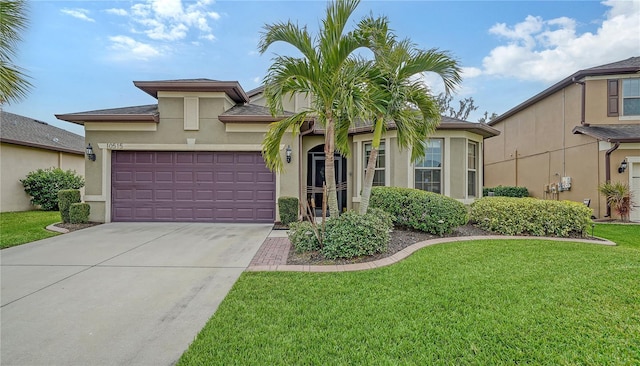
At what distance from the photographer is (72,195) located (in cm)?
852

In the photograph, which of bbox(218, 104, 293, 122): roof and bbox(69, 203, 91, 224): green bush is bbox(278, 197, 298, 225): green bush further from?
bbox(69, 203, 91, 224): green bush

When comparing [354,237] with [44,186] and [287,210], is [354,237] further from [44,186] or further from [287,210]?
[44,186]

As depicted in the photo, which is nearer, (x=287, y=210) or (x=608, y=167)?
(x=287, y=210)

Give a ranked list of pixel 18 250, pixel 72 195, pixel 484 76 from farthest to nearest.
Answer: pixel 484 76
pixel 72 195
pixel 18 250

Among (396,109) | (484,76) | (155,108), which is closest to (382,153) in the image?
(396,109)

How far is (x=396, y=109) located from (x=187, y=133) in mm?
6613

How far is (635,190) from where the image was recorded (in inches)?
393

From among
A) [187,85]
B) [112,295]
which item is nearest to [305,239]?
[112,295]

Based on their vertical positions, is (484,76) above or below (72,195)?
above

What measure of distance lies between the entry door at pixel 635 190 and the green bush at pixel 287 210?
1180 centimetres

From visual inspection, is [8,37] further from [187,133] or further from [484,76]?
[484,76]

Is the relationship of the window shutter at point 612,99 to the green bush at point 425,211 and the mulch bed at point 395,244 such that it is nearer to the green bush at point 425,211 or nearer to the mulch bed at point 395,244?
the mulch bed at point 395,244

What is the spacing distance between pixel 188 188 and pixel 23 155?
30.8 ft

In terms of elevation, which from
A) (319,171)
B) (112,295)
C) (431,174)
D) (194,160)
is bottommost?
(112,295)
